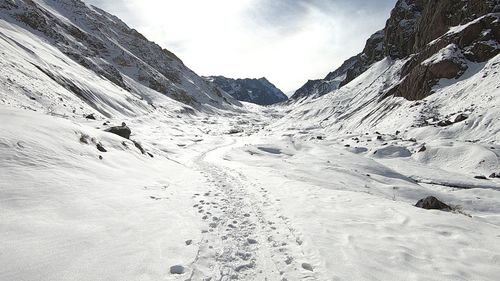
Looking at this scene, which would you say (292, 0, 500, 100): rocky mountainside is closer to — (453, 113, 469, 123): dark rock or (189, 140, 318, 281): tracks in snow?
(453, 113, 469, 123): dark rock

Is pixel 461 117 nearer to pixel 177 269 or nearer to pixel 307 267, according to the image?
pixel 307 267

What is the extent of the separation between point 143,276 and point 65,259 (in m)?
1.35

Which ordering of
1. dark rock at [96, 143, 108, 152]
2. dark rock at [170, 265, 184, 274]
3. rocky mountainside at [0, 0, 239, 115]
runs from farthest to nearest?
1. rocky mountainside at [0, 0, 239, 115]
2. dark rock at [96, 143, 108, 152]
3. dark rock at [170, 265, 184, 274]

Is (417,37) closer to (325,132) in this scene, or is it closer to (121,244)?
(325,132)

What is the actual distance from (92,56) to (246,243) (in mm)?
113659

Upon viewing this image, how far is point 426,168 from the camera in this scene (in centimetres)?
2631

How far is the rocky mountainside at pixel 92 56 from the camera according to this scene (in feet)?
165

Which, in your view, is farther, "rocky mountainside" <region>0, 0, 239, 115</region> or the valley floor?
"rocky mountainside" <region>0, 0, 239, 115</region>

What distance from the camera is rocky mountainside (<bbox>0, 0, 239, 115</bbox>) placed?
50291 millimetres

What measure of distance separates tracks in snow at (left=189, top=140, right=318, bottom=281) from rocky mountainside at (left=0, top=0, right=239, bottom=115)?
29.3 m

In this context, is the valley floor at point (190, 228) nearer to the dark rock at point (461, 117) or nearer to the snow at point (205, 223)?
the snow at point (205, 223)

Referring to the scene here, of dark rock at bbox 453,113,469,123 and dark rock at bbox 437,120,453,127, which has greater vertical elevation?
dark rock at bbox 453,113,469,123

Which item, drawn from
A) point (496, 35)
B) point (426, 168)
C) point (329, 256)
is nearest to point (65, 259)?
point (329, 256)

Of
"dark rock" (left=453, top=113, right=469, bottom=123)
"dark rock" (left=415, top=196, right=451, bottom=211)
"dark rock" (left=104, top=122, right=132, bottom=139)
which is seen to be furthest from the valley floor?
"dark rock" (left=453, top=113, right=469, bottom=123)
